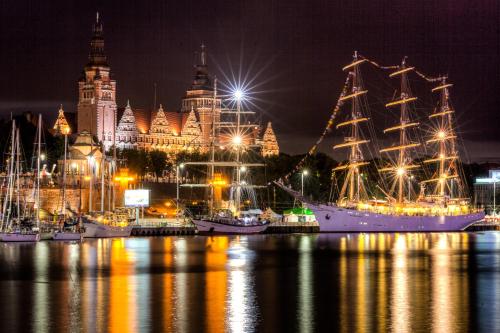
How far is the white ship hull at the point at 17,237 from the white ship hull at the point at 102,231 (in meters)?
11.8

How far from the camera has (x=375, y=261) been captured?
73562mm

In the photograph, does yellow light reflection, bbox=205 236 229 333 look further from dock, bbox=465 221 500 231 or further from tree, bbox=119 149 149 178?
tree, bbox=119 149 149 178

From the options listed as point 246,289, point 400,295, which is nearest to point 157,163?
point 246,289

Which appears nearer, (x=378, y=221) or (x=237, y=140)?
(x=237, y=140)

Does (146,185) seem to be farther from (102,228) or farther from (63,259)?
(63,259)

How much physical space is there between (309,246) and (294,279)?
34.1 m

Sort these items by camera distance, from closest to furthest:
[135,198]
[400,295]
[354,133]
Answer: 1. [400,295]
2. [135,198]
3. [354,133]

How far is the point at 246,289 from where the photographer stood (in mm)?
53094

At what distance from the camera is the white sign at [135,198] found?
12112 centimetres

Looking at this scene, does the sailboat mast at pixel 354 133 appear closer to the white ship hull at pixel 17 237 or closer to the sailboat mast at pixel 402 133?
the sailboat mast at pixel 402 133

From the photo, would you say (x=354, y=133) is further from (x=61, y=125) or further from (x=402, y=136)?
(x=61, y=125)

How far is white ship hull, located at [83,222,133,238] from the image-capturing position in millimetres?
105688

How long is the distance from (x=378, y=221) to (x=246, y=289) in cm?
7779

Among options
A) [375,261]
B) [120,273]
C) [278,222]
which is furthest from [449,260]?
[278,222]
